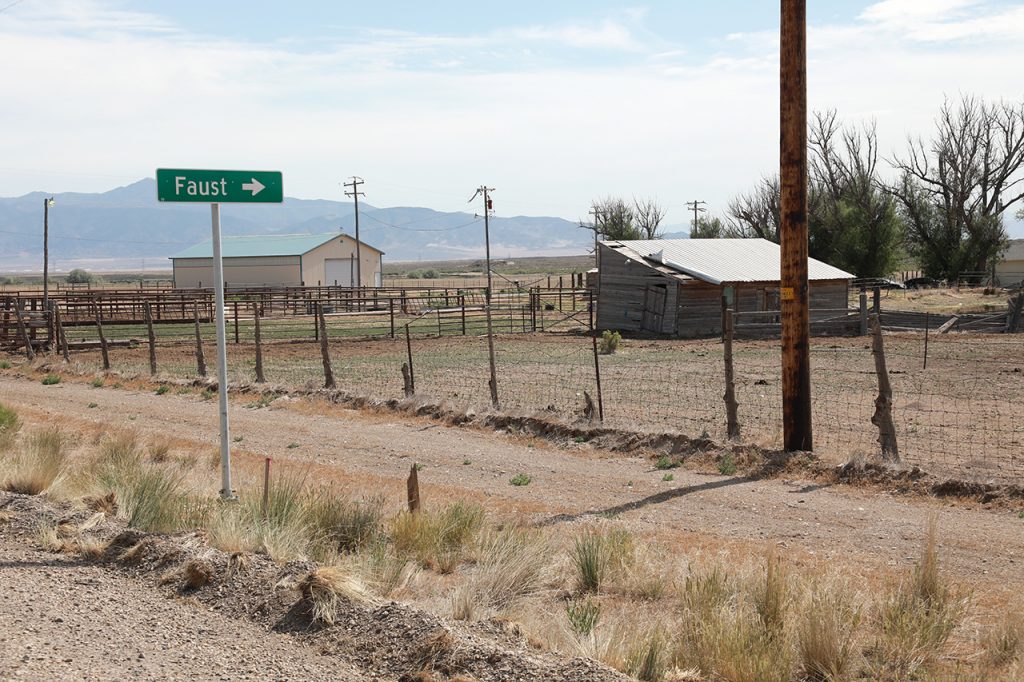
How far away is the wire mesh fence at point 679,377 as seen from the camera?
47.4 ft

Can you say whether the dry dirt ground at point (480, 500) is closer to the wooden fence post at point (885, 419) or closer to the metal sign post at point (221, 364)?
the wooden fence post at point (885, 419)

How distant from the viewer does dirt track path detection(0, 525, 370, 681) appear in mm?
5477

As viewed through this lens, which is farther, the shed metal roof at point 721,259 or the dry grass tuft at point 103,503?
the shed metal roof at point 721,259

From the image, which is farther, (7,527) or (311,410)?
(311,410)

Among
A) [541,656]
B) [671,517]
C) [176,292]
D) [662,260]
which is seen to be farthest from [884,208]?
[541,656]

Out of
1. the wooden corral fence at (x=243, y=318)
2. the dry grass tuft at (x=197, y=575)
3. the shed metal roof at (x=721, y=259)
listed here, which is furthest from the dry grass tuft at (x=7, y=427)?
the shed metal roof at (x=721, y=259)

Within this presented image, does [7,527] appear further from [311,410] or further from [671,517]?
[311,410]

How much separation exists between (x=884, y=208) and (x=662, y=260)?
42815 mm

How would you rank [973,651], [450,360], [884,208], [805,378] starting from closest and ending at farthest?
1. [973,651]
2. [805,378]
3. [450,360]
4. [884,208]

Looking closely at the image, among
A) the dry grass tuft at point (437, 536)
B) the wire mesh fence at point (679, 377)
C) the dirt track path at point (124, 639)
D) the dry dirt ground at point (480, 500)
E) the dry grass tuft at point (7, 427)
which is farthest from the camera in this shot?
the wire mesh fence at point (679, 377)

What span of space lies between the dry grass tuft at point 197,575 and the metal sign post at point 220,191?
2061mm

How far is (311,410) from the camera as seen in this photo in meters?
18.5

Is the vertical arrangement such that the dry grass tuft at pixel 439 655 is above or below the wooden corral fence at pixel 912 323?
below

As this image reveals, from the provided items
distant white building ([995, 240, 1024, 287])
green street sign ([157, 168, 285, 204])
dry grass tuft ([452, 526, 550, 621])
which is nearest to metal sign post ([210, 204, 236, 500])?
green street sign ([157, 168, 285, 204])
